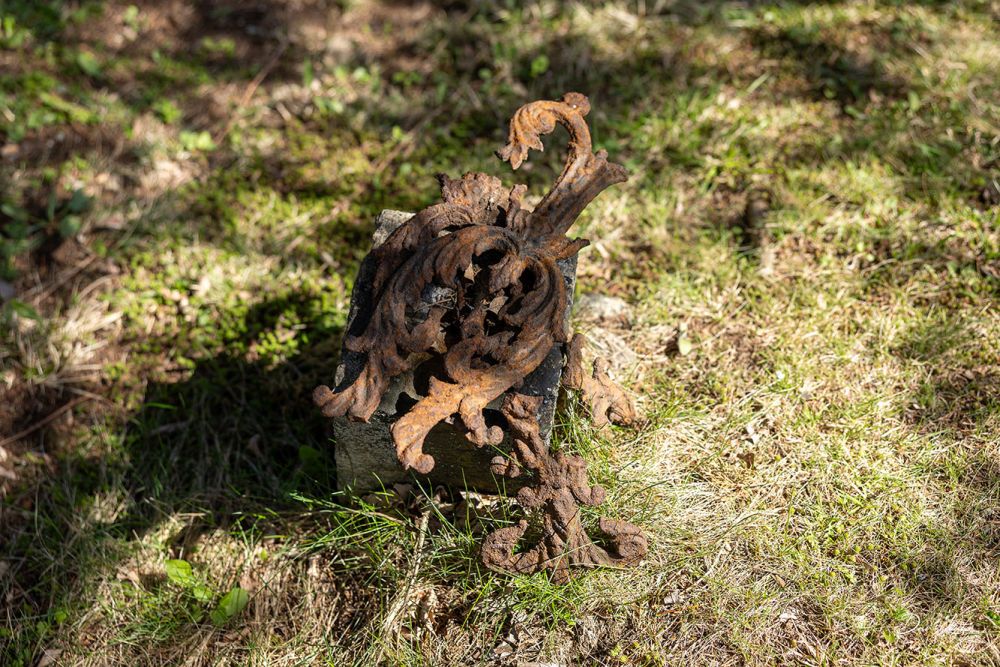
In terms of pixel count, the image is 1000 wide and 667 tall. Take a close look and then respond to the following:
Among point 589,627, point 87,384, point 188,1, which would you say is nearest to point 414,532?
point 589,627

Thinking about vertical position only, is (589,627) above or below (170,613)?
above

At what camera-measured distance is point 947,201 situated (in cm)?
331

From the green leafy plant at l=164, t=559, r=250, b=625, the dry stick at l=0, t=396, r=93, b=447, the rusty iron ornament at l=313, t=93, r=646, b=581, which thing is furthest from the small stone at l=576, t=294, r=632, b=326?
the dry stick at l=0, t=396, r=93, b=447

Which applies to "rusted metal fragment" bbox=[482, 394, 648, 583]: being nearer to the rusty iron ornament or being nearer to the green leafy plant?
the rusty iron ornament

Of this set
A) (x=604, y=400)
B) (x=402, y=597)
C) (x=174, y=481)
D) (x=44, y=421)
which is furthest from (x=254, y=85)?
(x=402, y=597)

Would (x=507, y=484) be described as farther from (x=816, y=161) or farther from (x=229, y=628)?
(x=816, y=161)

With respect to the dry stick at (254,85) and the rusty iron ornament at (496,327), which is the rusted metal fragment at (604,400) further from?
the dry stick at (254,85)

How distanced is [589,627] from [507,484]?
0.49m

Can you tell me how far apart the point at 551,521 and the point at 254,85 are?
10.2 ft

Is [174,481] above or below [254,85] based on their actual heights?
below

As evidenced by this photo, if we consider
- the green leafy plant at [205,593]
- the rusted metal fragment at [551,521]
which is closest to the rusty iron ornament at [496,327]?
the rusted metal fragment at [551,521]

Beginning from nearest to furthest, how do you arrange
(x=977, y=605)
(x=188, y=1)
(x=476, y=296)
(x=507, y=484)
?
(x=476, y=296) → (x=977, y=605) → (x=507, y=484) → (x=188, y=1)

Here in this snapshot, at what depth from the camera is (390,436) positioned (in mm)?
2350

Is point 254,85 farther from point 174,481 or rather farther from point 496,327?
point 496,327
